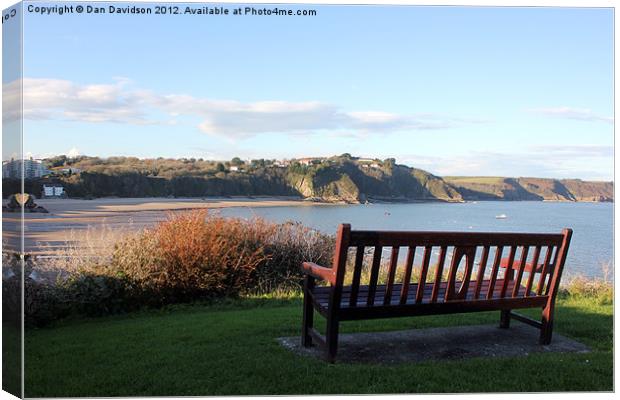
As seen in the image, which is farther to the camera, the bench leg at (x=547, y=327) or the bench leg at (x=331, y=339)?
the bench leg at (x=547, y=327)

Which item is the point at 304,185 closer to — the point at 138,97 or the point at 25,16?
the point at 138,97

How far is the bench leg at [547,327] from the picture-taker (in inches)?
199

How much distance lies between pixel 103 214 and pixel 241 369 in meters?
4.64

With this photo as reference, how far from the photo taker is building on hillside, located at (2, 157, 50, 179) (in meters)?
4.27

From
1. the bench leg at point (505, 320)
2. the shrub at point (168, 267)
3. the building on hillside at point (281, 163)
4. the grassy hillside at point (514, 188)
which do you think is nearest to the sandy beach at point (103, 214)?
the shrub at point (168, 267)

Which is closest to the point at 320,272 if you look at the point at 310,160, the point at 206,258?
the point at 206,258

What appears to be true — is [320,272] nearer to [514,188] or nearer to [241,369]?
[241,369]

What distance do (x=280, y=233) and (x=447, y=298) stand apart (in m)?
4.81

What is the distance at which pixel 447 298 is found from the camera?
4.70 m

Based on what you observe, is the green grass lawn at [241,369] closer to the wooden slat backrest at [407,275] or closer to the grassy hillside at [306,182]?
the wooden slat backrest at [407,275]

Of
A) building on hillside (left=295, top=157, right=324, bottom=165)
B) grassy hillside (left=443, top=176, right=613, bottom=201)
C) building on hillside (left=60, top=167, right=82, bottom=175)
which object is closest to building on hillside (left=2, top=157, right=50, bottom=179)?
building on hillside (left=60, top=167, right=82, bottom=175)

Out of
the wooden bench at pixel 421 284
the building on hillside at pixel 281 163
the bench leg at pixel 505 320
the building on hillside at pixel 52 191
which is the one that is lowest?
the bench leg at pixel 505 320

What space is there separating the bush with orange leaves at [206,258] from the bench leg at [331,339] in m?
3.32

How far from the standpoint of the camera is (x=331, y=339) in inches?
171
